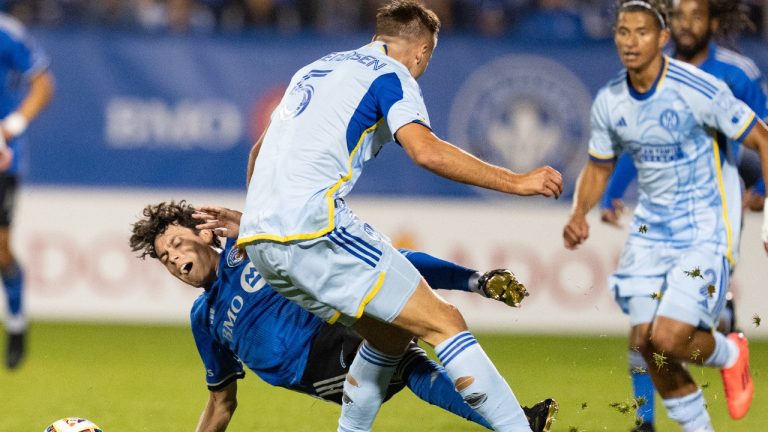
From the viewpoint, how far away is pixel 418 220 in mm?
11008

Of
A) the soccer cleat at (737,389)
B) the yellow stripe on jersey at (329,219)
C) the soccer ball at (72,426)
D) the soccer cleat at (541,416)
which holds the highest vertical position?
the yellow stripe on jersey at (329,219)

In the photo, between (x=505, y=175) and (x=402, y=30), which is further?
(x=402, y=30)

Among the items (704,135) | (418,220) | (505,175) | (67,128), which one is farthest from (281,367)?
(67,128)

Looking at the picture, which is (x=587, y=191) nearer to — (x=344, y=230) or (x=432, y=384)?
(x=432, y=384)

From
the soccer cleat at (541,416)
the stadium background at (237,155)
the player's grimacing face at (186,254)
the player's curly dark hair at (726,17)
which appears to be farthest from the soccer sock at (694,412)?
the stadium background at (237,155)

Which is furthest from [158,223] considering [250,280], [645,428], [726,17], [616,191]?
[726,17]

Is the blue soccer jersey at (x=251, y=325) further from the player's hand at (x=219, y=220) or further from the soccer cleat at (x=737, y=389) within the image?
the soccer cleat at (x=737, y=389)

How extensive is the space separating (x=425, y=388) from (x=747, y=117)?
81.3 inches

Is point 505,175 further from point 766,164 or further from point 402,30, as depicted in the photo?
point 766,164

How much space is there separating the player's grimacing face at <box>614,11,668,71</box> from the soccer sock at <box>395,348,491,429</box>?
1872 mm

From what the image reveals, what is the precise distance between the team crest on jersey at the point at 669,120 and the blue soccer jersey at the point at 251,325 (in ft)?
6.53

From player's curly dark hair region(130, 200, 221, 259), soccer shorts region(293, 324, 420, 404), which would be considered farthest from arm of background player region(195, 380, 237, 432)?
player's curly dark hair region(130, 200, 221, 259)

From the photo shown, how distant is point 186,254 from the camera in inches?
213

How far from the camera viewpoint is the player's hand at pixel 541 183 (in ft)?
14.8
